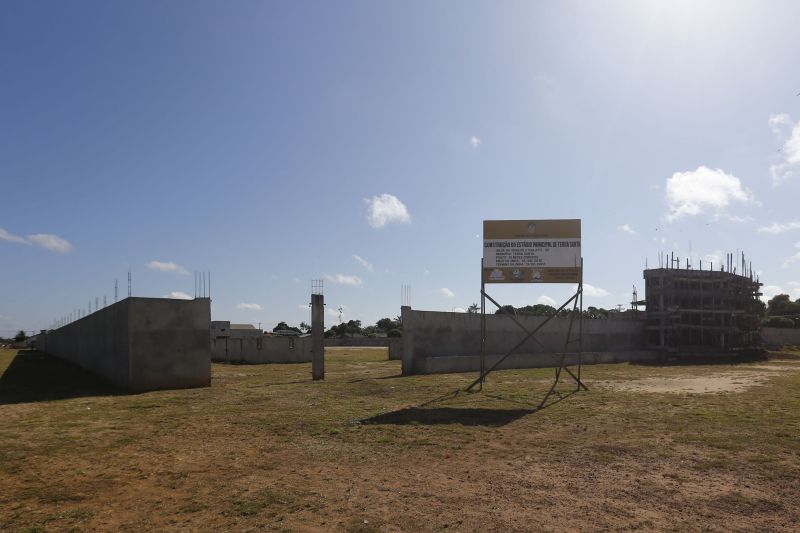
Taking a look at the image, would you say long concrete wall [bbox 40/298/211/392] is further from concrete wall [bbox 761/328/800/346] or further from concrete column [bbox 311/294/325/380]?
concrete wall [bbox 761/328/800/346]

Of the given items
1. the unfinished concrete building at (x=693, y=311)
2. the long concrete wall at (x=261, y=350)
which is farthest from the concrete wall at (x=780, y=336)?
the long concrete wall at (x=261, y=350)

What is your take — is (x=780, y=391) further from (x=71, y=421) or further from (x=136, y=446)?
(x=71, y=421)

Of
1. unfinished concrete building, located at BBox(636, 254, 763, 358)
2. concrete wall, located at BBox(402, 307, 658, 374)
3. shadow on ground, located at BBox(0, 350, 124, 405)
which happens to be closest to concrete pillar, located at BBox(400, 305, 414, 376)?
concrete wall, located at BBox(402, 307, 658, 374)

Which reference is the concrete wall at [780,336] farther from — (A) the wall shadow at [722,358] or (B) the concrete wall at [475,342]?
(B) the concrete wall at [475,342]

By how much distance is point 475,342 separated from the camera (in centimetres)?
3019

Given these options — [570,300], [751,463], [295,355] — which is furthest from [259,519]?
[295,355]

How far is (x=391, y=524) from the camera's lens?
215 inches

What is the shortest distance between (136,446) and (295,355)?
2782 centimetres

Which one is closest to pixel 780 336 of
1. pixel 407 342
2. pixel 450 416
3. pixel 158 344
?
pixel 407 342

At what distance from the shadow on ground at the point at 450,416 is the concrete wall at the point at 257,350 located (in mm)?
Result: 23904

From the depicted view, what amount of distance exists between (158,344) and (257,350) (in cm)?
1709

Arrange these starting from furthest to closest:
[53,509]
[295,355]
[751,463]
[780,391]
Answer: [295,355], [780,391], [751,463], [53,509]

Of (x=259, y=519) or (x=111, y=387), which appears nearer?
(x=259, y=519)

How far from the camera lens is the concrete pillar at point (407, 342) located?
25.2m
